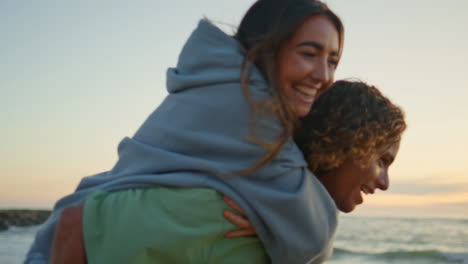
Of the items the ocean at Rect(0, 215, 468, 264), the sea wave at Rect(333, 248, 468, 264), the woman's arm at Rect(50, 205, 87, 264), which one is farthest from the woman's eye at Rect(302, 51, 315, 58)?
the sea wave at Rect(333, 248, 468, 264)

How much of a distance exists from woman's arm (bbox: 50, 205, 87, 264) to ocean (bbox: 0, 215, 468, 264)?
8.18 metres

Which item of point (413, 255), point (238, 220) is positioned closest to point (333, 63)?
point (238, 220)

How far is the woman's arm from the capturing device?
184 centimetres

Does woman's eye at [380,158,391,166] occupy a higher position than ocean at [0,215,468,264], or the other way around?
woman's eye at [380,158,391,166]

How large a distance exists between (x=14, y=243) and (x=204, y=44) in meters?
11.7

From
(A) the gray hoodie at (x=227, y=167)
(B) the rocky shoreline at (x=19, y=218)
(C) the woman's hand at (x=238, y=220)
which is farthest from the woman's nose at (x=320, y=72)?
(B) the rocky shoreline at (x=19, y=218)

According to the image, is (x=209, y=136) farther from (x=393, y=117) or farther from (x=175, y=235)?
(x=393, y=117)

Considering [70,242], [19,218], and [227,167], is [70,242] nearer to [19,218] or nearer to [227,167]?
[227,167]

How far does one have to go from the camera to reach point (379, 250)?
46.8 ft

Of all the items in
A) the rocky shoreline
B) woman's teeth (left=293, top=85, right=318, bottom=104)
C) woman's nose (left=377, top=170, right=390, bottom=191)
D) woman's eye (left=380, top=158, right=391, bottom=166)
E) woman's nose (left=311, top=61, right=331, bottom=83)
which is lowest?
the rocky shoreline

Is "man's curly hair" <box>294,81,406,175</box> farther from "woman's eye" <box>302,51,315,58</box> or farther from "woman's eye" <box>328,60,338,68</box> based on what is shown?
"woman's eye" <box>302,51,315,58</box>

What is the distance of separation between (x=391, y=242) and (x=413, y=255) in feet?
9.13

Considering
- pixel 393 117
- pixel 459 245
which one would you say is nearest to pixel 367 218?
pixel 459 245

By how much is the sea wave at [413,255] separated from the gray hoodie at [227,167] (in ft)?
35.8
